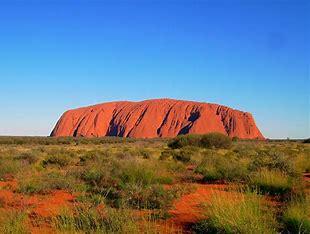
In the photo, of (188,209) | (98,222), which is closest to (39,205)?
(188,209)

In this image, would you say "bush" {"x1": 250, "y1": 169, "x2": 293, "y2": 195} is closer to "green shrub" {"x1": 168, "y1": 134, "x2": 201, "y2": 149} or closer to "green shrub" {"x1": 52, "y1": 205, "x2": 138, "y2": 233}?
"green shrub" {"x1": 52, "y1": 205, "x2": 138, "y2": 233}

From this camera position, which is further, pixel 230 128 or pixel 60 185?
pixel 230 128

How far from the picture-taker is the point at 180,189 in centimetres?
1123

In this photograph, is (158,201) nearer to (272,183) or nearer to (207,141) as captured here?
(272,183)

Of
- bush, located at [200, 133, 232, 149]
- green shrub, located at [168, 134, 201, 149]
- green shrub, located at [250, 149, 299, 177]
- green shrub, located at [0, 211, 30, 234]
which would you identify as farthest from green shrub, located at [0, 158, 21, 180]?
bush, located at [200, 133, 232, 149]

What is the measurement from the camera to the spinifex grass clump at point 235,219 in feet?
19.6

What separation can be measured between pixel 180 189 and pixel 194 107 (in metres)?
117

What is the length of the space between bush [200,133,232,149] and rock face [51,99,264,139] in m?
69.8

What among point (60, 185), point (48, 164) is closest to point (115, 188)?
point (60, 185)

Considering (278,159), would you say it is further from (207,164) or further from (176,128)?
(176,128)

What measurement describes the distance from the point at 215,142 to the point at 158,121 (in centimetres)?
8221

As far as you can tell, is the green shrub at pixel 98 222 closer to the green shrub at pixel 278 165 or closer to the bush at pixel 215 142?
the green shrub at pixel 278 165

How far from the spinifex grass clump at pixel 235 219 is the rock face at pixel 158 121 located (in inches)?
4181

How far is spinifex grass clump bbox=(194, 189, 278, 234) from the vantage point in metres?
5.97
